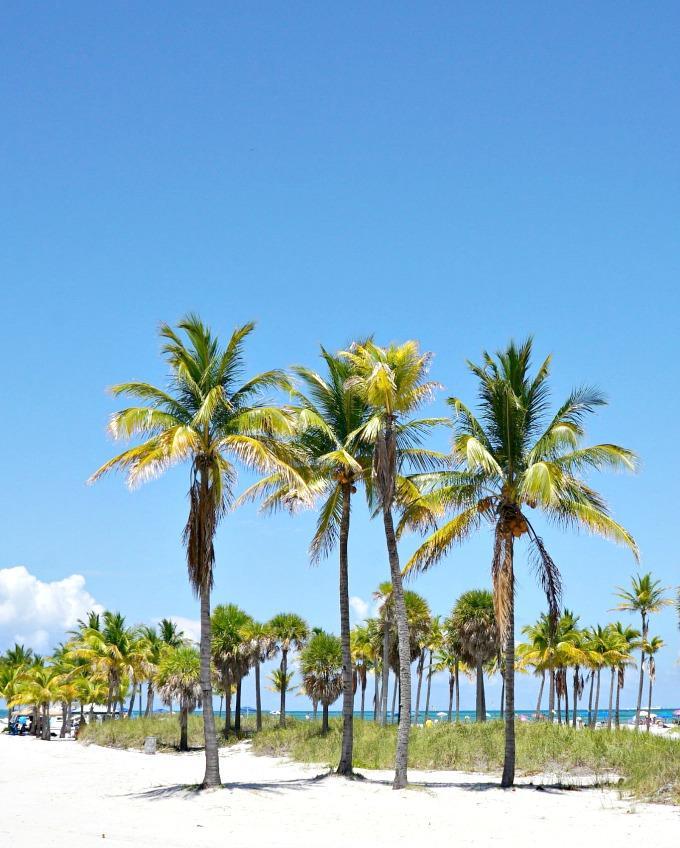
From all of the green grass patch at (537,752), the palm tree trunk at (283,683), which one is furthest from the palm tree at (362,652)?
the green grass patch at (537,752)

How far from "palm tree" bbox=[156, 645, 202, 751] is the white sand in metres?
16.5

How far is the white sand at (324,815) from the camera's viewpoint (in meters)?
14.9

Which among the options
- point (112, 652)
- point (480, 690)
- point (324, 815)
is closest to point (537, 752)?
point (324, 815)

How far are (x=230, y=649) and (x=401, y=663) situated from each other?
2814cm

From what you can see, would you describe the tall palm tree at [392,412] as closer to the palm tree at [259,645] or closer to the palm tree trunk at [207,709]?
the palm tree trunk at [207,709]

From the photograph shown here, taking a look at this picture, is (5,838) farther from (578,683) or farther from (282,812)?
(578,683)

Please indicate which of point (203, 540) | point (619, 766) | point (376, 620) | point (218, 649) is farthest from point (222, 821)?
point (376, 620)

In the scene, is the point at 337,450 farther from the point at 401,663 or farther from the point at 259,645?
the point at 259,645

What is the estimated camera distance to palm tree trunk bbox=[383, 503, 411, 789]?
21.5 meters

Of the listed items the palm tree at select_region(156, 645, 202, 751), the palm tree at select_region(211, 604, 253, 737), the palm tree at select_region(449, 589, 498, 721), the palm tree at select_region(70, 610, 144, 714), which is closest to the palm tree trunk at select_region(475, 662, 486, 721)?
the palm tree at select_region(449, 589, 498, 721)

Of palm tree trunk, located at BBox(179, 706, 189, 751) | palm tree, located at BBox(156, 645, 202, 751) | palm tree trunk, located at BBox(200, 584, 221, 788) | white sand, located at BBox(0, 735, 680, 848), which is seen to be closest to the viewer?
white sand, located at BBox(0, 735, 680, 848)

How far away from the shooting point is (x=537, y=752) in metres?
27.1

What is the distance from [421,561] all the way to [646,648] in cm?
4504

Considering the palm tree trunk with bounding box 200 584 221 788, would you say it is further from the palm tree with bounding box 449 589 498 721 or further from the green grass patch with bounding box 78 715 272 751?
Answer: the palm tree with bounding box 449 589 498 721
